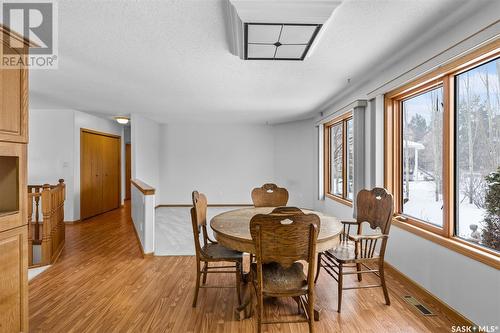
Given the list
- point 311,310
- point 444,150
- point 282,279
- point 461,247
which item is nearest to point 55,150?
point 282,279

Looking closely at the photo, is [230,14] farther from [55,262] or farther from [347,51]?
[55,262]

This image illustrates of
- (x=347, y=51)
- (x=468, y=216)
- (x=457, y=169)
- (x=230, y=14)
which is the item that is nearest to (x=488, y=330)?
(x=468, y=216)

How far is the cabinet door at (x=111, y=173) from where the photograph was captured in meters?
6.64

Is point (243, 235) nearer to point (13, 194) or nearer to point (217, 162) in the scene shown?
point (13, 194)

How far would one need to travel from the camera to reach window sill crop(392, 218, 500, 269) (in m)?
1.84

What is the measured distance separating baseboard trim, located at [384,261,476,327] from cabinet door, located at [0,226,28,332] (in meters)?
3.32

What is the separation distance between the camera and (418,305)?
236cm

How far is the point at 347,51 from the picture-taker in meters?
2.64

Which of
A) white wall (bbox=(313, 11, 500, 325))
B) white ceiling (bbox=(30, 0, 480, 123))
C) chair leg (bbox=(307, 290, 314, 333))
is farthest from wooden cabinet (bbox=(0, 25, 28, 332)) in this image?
white wall (bbox=(313, 11, 500, 325))

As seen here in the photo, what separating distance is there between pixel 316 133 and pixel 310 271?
4.93 m

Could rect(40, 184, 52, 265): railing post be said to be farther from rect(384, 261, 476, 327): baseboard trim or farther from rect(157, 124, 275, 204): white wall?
rect(384, 261, 476, 327): baseboard trim

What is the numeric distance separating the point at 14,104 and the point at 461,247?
11.6ft

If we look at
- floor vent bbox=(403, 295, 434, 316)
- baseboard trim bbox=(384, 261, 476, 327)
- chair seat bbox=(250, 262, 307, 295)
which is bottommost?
floor vent bbox=(403, 295, 434, 316)

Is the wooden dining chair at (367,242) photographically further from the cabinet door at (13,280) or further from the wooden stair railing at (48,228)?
the wooden stair railing at (48,228)
